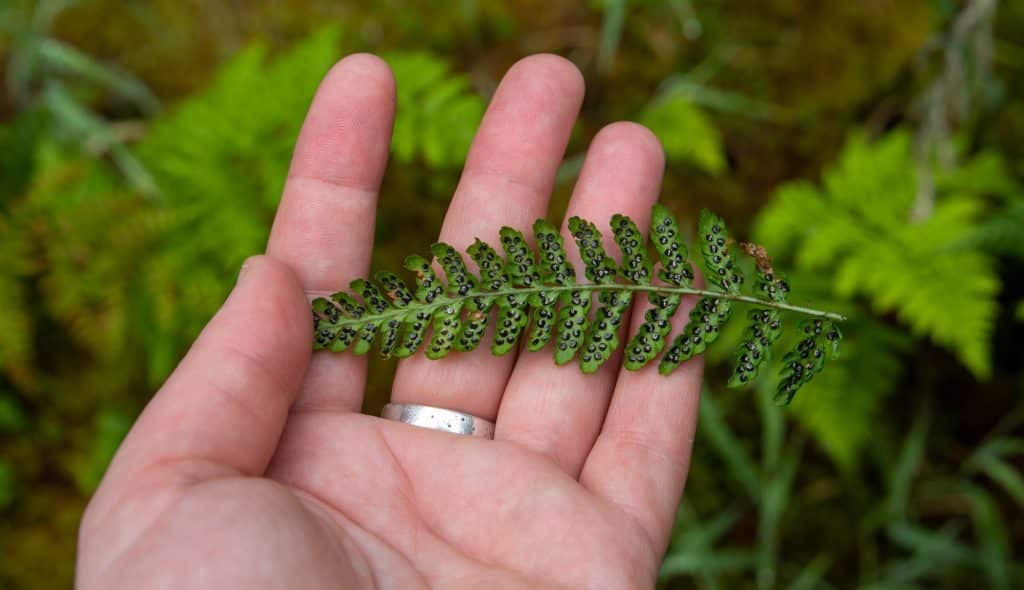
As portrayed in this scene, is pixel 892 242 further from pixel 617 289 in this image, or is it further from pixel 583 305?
pixel 583 305

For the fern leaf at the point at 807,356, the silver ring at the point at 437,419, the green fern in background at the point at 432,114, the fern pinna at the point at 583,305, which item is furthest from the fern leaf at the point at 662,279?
the green fern in background at the point at 432,114

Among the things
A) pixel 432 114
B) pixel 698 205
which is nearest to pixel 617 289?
pixel 432 114

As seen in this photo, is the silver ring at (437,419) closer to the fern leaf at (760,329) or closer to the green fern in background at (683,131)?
the fern leaf at (760,329)

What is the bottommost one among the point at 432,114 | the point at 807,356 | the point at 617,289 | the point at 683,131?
the point at 807,356

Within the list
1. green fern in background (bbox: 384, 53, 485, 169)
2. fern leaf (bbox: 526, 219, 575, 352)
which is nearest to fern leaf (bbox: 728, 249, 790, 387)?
fern leaf (bbox: 526, 219, 575, 352)

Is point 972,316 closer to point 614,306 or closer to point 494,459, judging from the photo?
point 614,306

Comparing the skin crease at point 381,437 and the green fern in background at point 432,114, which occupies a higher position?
the green fern in background at point 432,114

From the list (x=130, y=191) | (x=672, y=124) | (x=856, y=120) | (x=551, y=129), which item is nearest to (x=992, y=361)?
(x=856, y=120)
